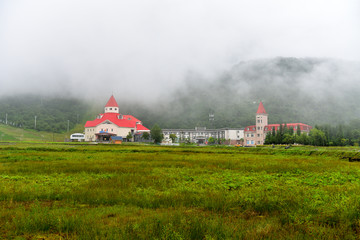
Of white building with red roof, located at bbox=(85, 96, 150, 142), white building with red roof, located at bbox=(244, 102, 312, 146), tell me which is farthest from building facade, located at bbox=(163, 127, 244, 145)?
white building with red roof, located at bbox=(85, 96, 150, 142)

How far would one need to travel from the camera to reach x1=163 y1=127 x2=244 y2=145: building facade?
180625 mm

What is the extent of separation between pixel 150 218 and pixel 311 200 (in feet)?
17.4

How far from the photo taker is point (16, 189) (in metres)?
10.0

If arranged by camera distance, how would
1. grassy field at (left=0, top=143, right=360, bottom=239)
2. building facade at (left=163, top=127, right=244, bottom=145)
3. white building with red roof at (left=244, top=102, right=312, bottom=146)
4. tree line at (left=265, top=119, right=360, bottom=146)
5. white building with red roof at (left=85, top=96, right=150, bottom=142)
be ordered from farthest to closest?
building facade at (left=163, top=127, right=244, bottom=145), white building with red roof at (left=244, top=102, right=312, bottom=146), white building with red roof at (left=85, top=96, right=150, bottom=142), tree line at (left=265, top=119, right=360, bottom=146), grassy field at (left=0, top=143, right=360, bottom=239)

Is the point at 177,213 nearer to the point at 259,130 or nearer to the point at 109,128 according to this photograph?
the point at 109,128

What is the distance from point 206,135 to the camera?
19638cm

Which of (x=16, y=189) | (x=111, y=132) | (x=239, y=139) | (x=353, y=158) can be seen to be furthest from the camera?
(x=239, y=139)

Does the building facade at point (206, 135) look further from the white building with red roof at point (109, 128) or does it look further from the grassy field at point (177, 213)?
the grassy field at point (177, 213)

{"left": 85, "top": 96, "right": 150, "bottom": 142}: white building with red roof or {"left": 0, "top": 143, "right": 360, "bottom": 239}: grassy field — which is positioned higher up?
{"left": 85, "top": 96, "right": 150, "bottom": 142}: white building with red roof

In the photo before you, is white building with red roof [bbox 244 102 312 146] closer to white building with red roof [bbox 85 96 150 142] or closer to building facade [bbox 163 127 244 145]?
building facade [bbox 163 127 244 145]

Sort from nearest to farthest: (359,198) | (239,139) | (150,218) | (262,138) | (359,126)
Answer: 1. (150,218)
2. (359,198)
3. (359,126)
4. (262,138)
5. (239,139)

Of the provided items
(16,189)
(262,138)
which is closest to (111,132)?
(262,138)

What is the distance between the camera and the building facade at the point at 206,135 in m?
181

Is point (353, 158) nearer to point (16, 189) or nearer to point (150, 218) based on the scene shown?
point (150, 218)
